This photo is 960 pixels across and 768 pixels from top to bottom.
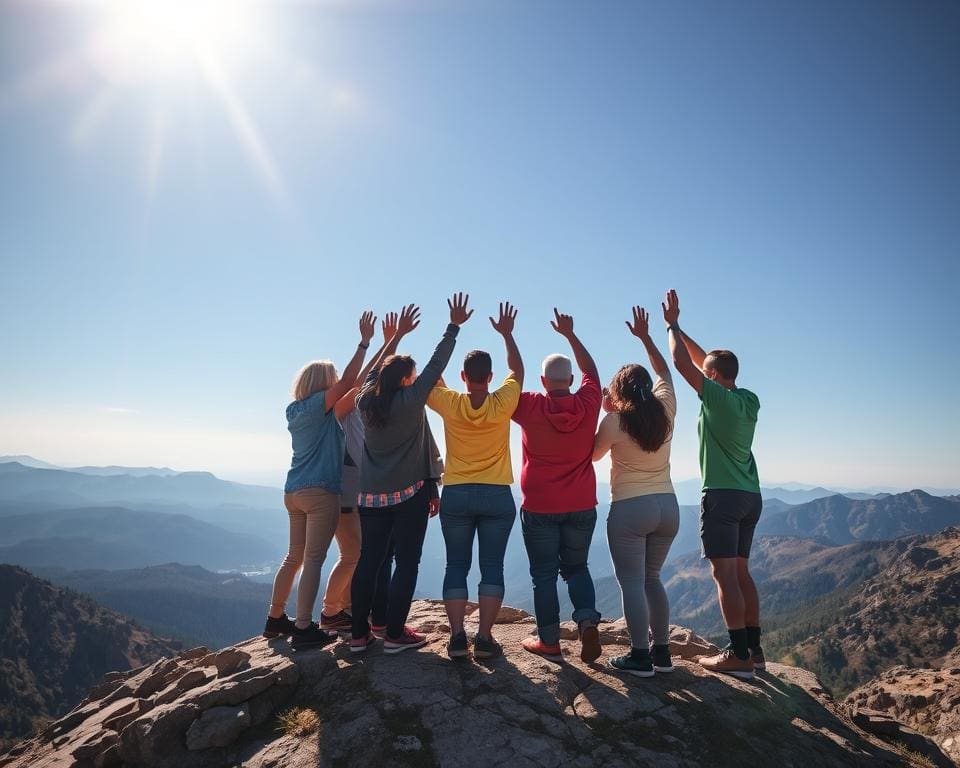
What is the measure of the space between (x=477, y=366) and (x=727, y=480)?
13.1ft

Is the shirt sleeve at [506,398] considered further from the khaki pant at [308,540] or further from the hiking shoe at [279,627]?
the hiking shoe at [279,627]

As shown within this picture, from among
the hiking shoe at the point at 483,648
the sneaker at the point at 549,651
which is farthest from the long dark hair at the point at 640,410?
the hiking shoe at the point at 483,648

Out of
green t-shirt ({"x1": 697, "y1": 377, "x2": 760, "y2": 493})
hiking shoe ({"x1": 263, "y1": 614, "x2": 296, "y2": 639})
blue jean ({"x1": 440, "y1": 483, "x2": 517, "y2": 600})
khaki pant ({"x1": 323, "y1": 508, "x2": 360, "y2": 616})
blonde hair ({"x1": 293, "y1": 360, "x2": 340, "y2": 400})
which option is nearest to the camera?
blue jean ({"x1": 440, "y1": 483, "x2": 517, "y2": 600})

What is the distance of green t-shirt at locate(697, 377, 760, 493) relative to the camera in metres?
7.27

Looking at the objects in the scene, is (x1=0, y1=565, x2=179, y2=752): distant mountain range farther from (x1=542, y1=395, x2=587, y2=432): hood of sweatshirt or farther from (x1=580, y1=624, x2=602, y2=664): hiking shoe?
(x1=542, y1=395, x2=587, y2=432): hood of sweatshirt

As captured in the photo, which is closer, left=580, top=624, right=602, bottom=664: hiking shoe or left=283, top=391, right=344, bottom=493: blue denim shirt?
left=580, top=624, right=602, bottom=664: hiking shoe

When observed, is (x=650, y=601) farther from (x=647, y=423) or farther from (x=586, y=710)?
(x=647, y=423)

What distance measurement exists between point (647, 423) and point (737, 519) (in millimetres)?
2210

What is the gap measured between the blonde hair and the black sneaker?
3545mm

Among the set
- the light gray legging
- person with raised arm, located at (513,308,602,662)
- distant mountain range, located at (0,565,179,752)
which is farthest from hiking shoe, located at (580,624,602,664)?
distant mountain range, located at (0,565,179,752)

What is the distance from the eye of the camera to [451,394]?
275 inches

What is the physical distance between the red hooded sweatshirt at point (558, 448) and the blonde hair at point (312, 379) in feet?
10.1

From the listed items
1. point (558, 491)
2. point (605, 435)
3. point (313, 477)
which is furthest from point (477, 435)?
point (313, 477)

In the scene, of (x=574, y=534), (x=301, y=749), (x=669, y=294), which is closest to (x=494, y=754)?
(x=301, y=749)
